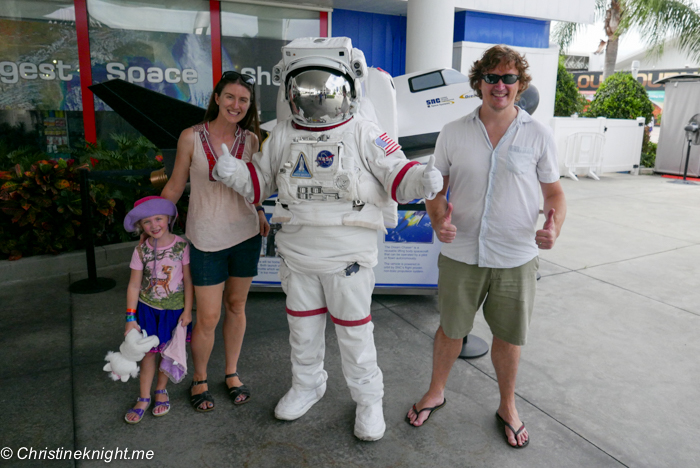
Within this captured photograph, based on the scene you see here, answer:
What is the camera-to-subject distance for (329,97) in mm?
2160

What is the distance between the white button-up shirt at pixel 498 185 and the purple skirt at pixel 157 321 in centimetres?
143

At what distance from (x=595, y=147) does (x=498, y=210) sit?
1010cm

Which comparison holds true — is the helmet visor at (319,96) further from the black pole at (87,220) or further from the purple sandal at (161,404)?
the black pole at (87,220)

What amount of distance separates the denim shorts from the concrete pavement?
0.70 m

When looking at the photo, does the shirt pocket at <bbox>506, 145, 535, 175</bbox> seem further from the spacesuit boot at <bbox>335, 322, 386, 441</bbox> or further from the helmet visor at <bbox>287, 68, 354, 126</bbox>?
the spacesuit boot at <bbox>335, 322, 386, 441</bbox>

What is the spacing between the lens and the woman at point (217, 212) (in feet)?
8.14

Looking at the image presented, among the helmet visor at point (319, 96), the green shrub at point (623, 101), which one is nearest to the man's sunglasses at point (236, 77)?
the helmet visor at point (319, 96)

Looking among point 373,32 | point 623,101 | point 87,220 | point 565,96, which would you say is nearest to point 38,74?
point 87,220

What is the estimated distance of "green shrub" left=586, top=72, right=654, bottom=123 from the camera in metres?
12.3

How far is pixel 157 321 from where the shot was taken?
2504 millimetres

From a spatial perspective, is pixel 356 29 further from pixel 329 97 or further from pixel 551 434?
pixel 551 434

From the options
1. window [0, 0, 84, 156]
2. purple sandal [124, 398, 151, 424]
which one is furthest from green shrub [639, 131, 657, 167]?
purple sandal [124, 398, 151, 424]

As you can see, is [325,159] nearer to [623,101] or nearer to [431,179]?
[431,179]

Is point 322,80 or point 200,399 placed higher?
point 322,80
